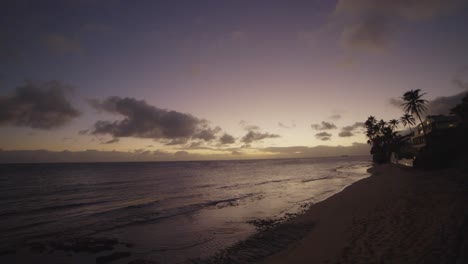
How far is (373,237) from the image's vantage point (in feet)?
37.3

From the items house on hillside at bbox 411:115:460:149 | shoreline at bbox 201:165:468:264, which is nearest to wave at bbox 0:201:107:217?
shoreline at bbox 201:165:468:264

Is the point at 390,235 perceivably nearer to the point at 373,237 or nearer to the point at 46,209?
the point at 373,237

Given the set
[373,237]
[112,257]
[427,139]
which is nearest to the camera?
[373,237]

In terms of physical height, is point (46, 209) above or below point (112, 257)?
below

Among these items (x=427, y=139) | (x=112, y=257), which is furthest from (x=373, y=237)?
(x=427, y=139)

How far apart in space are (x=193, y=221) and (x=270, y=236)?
26.2 feet

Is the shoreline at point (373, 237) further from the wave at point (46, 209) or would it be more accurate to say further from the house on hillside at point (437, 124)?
the house on hillside at point (437, 124)

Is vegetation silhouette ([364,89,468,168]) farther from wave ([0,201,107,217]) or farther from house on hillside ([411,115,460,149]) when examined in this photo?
wave ([0,201,107,217])

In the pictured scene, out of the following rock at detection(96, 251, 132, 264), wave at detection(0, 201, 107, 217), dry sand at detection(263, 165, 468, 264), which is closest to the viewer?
dry sand at detection(263, 165, 468, 264)

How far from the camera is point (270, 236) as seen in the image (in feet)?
48.1

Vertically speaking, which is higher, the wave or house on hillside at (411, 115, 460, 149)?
house on hillside at (411, 115, 460, 149)

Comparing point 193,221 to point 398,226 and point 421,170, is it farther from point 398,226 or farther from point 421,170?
point 421,170

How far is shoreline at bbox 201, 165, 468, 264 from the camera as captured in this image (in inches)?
355

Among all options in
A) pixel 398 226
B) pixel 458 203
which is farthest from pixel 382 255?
pixel 458 203
